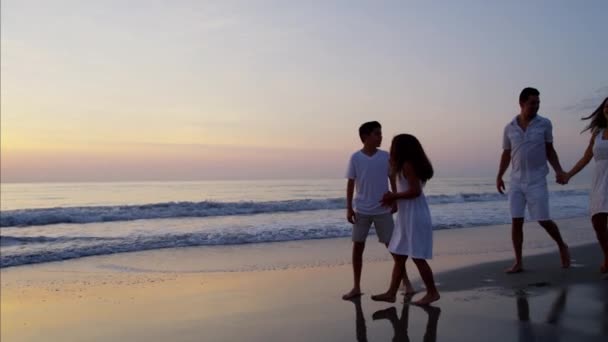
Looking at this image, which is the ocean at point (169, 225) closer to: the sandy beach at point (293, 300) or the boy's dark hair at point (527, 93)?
the sandy beach at point (293, 300)

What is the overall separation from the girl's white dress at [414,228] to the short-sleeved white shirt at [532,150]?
1760mm

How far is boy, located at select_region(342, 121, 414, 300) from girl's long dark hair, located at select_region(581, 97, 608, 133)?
2.25 metres

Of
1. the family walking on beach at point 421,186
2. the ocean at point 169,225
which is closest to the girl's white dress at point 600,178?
the family walking on beach at point 421,186

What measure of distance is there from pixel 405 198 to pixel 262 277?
284 cm

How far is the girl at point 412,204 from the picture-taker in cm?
465

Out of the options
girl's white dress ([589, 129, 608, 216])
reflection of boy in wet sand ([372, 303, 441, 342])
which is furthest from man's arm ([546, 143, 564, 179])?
reflection of boy in wet sand ([372, 303, 441, 342])

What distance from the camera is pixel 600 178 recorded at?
541 centimetres

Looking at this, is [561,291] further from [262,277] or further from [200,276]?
[200,276]

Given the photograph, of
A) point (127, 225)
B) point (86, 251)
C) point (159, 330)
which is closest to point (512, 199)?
point (159, 330)

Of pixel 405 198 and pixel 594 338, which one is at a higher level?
pixel 405 198

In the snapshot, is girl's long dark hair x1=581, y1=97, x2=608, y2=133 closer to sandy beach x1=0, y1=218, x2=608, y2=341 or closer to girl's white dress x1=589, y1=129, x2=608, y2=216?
girl's white dress x1=589, y1=129, x2=608, y2=216

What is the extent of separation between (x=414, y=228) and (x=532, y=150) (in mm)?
2003

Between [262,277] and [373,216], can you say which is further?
[262,277]

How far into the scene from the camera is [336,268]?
7348mm
